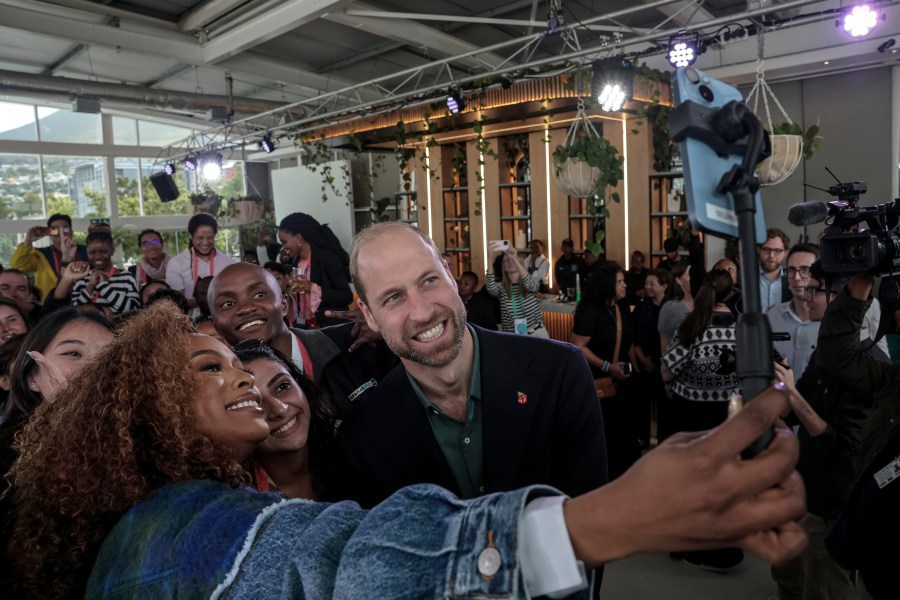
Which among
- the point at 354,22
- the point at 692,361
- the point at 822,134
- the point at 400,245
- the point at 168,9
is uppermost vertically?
the point at 168,9

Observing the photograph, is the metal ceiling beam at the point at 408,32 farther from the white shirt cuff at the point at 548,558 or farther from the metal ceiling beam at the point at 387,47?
the white shirt cuff at the point at 548,558

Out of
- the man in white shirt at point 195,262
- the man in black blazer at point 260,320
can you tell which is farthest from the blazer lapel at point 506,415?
the man in white shirt at point 195,262

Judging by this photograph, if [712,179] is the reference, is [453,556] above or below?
below

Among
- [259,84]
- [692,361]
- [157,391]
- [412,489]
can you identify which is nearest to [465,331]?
[157,391]

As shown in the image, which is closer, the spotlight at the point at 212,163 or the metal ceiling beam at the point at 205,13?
the metal ceiling beam at the point at 205,13

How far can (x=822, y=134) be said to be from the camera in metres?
6.98

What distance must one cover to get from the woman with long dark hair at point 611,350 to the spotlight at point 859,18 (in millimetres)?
2320

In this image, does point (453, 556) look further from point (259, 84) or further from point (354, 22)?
point (259, 84)

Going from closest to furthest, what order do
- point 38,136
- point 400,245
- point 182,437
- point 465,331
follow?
point 182,437, point 400,245, point 465,331, point 38,136

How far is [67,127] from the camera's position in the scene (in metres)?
12.0

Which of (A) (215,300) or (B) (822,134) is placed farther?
(B) (822,134)

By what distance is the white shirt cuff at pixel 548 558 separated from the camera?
20.9 inches

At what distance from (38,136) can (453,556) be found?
45.3 feet

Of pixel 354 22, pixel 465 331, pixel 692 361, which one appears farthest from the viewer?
pixel 354 22
